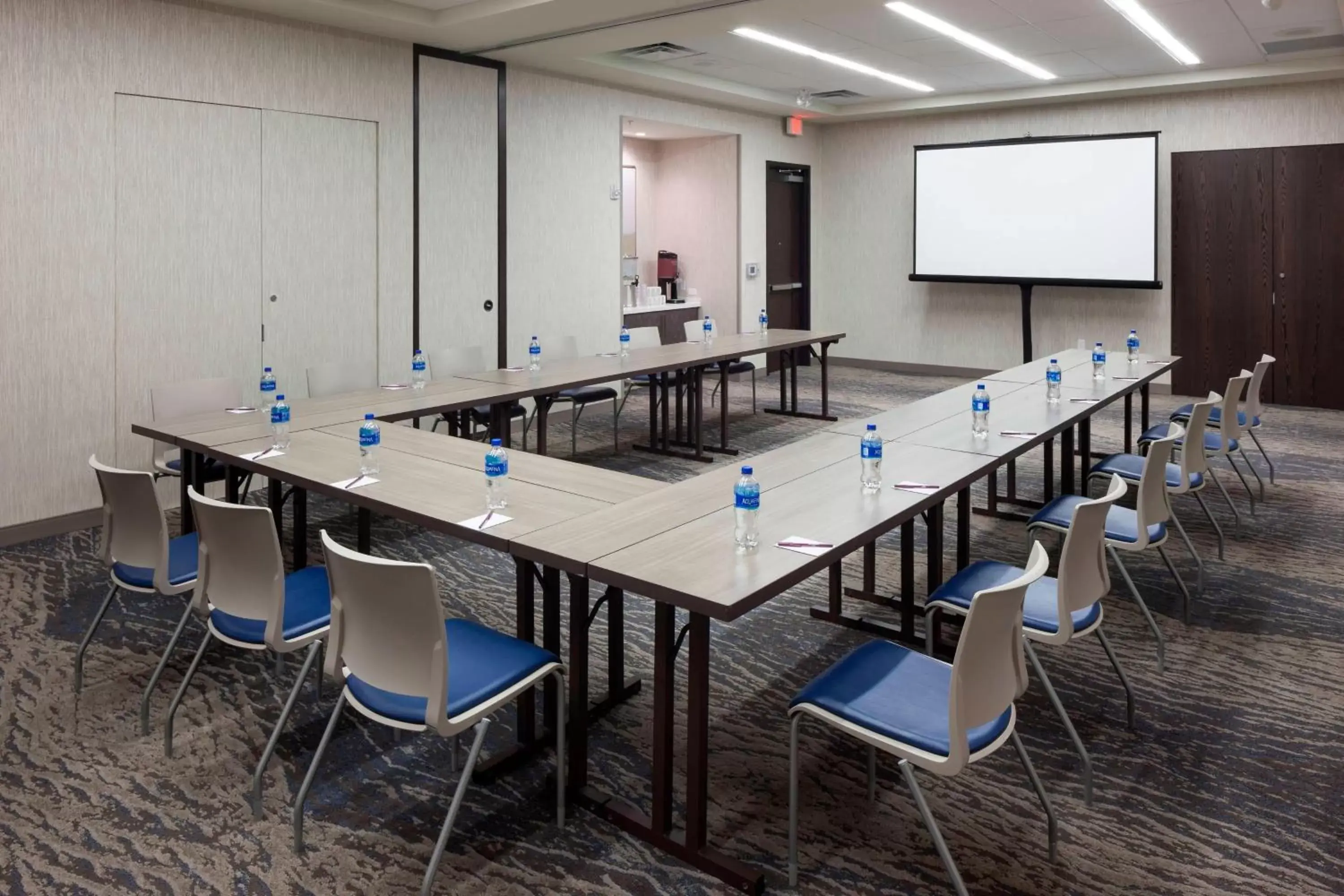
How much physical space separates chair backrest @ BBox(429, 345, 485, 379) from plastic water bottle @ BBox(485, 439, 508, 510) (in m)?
3.10

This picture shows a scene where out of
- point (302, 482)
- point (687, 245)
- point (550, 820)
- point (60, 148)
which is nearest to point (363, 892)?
point (550, 820)

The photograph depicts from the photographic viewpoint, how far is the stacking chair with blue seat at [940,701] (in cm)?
205

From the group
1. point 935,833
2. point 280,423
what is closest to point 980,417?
point 935,833

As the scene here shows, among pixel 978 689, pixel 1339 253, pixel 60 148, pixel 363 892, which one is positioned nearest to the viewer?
pixel 978 689

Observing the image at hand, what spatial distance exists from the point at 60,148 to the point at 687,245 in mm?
6824

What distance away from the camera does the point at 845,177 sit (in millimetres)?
11562

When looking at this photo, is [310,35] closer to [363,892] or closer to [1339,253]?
[363,892]

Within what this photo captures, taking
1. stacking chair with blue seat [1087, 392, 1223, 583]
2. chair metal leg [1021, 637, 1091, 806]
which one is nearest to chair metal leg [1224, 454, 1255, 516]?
stacking chair with blue seat [1087, 392, 1223, 583]

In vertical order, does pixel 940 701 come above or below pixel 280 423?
below

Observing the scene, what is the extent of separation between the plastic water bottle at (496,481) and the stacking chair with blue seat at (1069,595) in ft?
4.37

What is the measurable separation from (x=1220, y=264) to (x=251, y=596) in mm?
9318

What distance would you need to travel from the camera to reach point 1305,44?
757cm

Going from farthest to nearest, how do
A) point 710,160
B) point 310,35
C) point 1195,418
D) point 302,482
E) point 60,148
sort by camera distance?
point 710,160 → point 310,35 → point 60,148 → point 1195,418 → point 302,482

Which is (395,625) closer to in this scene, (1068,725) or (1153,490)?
(1068,725)
